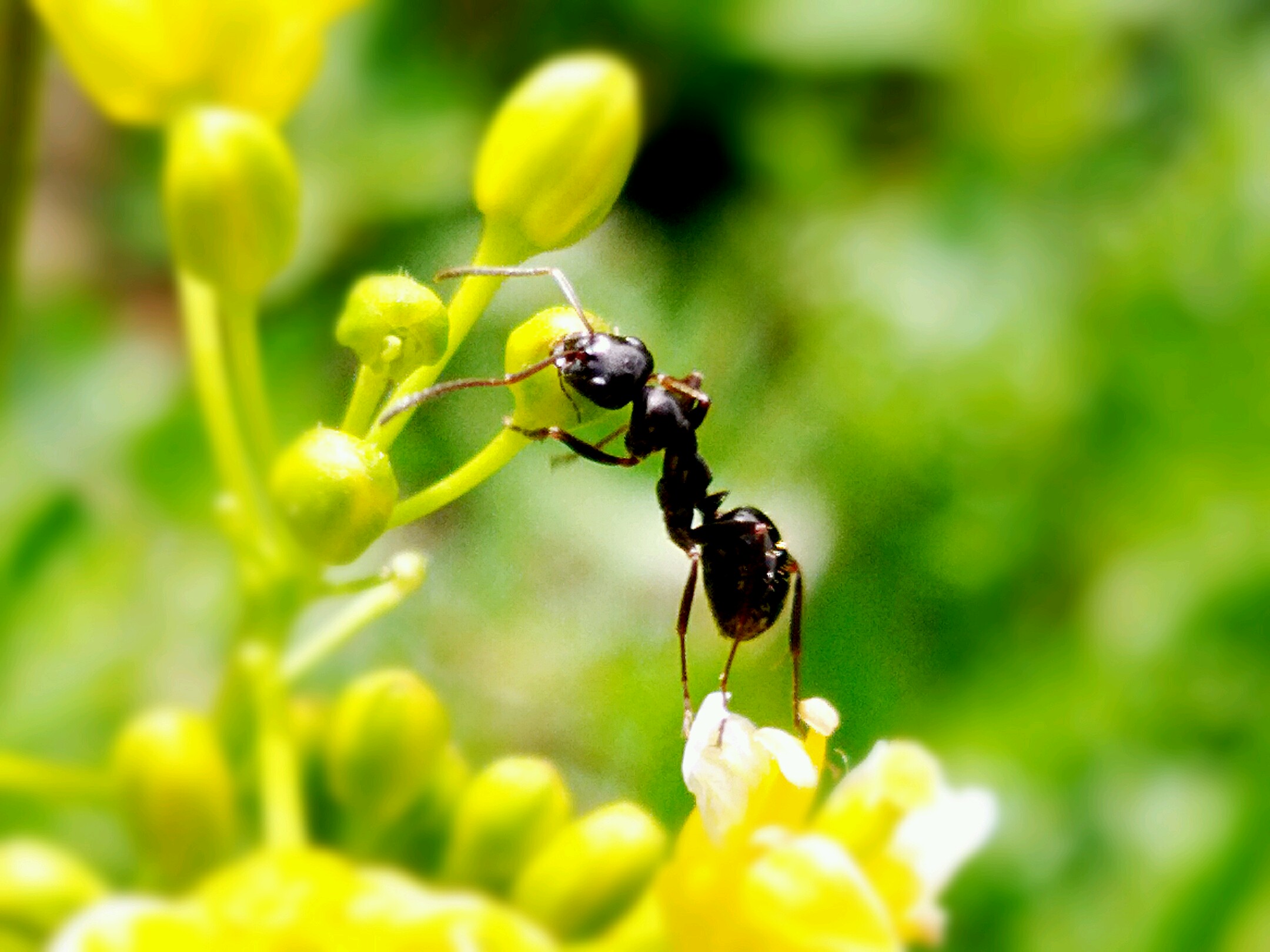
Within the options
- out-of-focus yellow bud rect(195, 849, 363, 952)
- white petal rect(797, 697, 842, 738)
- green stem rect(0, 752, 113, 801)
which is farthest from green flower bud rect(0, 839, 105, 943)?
white petal rect(797, 697, 842, 738)

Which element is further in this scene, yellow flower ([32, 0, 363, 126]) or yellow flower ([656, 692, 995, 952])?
yellow flower ([32, 0, 363, 126])

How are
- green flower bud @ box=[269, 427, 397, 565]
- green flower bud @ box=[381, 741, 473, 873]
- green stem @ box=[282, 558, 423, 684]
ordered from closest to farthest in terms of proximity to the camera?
1. green flower bud @ box=[269, 427, 397, 565]
2. green stem @ box=[282, 558, 423, 684]
3. green flower bud @ box=[381, 741, 473, 873]

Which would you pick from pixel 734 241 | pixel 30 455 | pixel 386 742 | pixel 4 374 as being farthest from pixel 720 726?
pixel 734 241

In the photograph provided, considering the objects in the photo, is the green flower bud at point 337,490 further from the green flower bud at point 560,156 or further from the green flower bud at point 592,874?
the green flower bud at point 592,874

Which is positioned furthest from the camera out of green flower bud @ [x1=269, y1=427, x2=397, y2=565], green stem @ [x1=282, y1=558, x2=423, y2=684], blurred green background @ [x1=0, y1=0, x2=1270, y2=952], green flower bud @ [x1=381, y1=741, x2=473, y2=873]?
blurred green background @ [x1=0, y1=0, x2=1270, y2=952]

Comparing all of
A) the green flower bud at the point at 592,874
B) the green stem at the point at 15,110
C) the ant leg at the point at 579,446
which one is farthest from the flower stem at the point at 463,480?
the green stem at the point at 15,110

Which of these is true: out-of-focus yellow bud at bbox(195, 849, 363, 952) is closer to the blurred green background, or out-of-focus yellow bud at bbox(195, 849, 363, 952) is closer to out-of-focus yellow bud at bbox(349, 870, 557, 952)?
out-of-focus yellow bud at bbox(349, 870, 557, 952)
